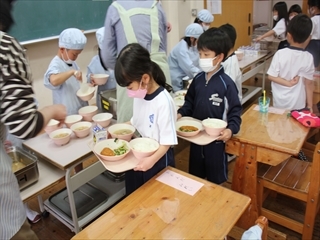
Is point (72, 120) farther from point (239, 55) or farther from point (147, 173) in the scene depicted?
point (239, 55)

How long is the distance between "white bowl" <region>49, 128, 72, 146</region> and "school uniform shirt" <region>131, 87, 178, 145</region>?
1.51 ft

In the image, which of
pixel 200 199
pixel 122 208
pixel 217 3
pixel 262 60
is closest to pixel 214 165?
pixel 200 199

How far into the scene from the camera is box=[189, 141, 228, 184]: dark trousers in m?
1.82

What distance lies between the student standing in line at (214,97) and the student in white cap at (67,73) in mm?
842

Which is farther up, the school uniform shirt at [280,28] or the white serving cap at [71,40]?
the white serving cap at [71,40]

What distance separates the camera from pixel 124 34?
186cm

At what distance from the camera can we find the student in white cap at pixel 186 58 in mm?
3170

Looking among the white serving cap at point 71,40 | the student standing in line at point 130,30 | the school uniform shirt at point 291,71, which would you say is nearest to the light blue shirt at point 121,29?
the student standing in line at point 130,30

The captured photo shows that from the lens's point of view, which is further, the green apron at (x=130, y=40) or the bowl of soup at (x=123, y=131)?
the green apron at (x=130, y=40)

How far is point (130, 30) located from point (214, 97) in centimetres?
69

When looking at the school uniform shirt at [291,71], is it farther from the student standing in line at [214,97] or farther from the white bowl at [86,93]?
the white bowl at [86,93]

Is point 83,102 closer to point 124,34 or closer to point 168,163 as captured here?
point 124,34

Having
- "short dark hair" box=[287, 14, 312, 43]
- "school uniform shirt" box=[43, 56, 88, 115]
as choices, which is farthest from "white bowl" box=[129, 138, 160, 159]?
"short dark hair" box=[287, 14, 312, 43]

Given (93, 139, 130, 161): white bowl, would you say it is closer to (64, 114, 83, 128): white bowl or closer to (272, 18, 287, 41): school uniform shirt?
(64, 114, 83, 128): white bowl
